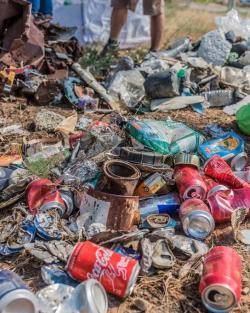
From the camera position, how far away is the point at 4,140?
157 inches

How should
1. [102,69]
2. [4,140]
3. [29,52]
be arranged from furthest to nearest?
[102,69] < [29,52] < [4,140]

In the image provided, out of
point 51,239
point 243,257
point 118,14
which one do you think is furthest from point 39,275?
point 118,14

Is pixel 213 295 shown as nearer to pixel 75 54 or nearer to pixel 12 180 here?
pixel 12 180

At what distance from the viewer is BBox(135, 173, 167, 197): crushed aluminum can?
320 centimetres

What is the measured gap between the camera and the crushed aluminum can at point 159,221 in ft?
9.81

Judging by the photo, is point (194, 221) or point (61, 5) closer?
point (194, 221)

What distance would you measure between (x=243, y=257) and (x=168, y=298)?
0.56m

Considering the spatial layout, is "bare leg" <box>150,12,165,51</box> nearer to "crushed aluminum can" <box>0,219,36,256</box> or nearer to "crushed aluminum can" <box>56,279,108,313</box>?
"crushed aluminum can" <box>0,219,36,256</box>

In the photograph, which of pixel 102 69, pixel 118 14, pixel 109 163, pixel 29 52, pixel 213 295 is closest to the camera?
pixel 213 295

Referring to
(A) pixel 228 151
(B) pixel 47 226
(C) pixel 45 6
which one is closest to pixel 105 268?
(B) pixel 47 226

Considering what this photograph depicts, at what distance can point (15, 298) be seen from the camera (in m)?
2.11

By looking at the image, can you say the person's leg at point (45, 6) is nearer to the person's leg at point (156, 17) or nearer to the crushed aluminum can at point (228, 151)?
the person's leg at point (156, 17)

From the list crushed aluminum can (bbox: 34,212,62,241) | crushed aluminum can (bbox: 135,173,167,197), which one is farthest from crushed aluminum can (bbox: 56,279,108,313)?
crushed aluminum can (bbox: 135,173,167,197)

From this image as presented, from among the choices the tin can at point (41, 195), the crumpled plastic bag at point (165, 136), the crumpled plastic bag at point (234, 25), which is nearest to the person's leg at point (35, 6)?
the crumpled plastic bag at point (234, 25)
